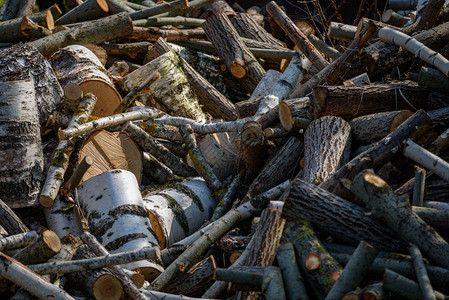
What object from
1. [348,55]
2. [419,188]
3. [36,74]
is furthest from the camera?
[348,55]

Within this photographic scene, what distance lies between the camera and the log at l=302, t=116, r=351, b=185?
16.2ft

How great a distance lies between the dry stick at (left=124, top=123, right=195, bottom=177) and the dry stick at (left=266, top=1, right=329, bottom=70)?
2391mm

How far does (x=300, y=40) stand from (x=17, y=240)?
17.1 feet

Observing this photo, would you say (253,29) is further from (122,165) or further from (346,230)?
(346,230)

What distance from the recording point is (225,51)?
8039mm

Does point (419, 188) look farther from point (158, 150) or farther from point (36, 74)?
point (36, 74)

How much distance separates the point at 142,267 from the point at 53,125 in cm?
219

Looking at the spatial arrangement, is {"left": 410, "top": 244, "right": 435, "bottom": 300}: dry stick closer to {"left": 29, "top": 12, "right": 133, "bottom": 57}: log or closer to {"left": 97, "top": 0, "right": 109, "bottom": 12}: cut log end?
{"left": 29, "top": 12, "right": 133, "bottom": 57}: log

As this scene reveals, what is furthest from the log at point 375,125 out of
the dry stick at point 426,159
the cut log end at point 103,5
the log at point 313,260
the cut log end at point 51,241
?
the cut log end at point 103,5

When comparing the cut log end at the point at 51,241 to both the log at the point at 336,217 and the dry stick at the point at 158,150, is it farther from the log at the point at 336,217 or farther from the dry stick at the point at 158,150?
the dry stick at the point at 158,150

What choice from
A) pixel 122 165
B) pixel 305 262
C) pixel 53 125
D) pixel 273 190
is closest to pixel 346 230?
pixel 305 262

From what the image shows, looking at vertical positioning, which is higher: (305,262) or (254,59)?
(305,262)

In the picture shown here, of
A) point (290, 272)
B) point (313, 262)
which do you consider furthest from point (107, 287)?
point (313, 262)

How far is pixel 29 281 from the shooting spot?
3.92m
